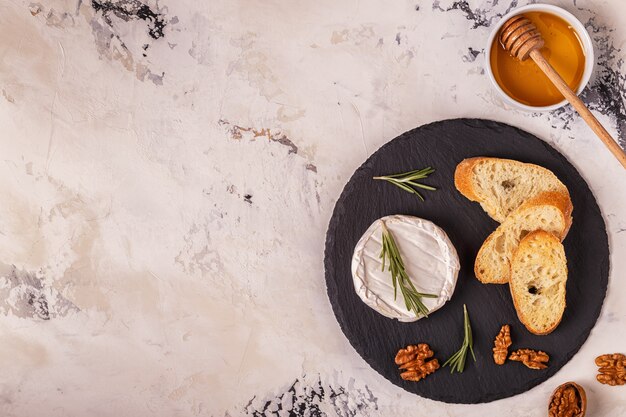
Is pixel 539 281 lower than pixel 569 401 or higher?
higher

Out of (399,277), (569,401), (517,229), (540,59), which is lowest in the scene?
(569,401)

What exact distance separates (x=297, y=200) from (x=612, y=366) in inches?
26.3

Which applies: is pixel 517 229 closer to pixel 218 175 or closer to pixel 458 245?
pixel 458 245

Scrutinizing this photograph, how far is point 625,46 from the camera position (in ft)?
4.10

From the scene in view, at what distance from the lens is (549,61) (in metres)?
1.20

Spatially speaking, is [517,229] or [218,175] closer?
[517,229]

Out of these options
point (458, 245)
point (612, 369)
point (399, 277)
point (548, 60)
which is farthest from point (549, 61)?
point (612, 369)

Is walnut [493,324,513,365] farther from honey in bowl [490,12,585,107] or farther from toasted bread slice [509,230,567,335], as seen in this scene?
honey in bowl [490,12,585,107]

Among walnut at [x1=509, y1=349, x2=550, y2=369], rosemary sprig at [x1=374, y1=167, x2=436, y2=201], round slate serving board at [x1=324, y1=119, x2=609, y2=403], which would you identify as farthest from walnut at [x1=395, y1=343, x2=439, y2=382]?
rosemary sprig at [x1=374, y1=167, x2=436, y2=201]

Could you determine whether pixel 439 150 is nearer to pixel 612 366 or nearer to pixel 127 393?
pixel 612 366

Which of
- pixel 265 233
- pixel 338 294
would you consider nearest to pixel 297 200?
pixel 265 233

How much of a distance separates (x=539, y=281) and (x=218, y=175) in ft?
2.03

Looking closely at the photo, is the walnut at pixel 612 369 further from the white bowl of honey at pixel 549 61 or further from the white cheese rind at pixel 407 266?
the white bowl of honey at pixel 549 61

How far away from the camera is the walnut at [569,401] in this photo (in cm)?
123
